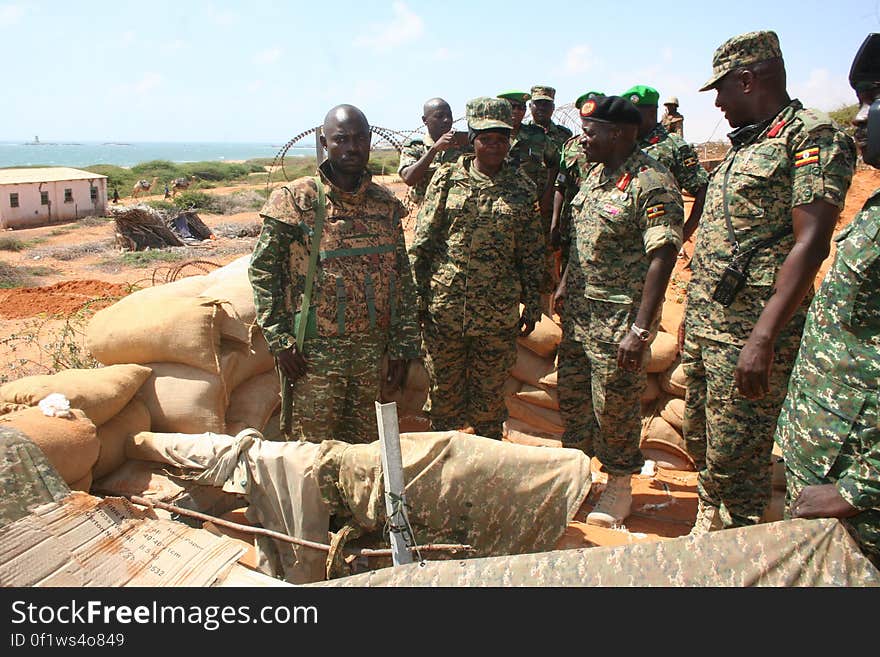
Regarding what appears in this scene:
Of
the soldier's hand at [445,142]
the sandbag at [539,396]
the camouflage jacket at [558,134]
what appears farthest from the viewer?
the camouflage jacket at [558,134]

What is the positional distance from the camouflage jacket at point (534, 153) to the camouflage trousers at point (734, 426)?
192 cm

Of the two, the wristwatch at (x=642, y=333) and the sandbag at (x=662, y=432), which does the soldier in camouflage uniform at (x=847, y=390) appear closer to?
the wristwatch at (x=642, y=333)

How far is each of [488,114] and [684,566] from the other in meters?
2.45

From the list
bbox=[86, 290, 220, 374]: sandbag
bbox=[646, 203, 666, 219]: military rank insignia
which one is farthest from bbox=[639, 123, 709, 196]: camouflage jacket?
bbox=[86, 290, 220, 374]: sandbag

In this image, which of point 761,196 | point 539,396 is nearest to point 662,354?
point 539,396

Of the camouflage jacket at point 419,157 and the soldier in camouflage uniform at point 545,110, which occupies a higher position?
the soldier in camouflage uniform at point 545,110

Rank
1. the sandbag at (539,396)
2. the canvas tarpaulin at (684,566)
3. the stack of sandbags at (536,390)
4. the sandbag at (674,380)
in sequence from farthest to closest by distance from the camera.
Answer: the sandbag at (539,396) < the stack of sandbags at (536,390) < the sandbag at (674,380) < the canvas tarpaulin at (684,566)

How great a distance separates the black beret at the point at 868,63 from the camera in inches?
80.7

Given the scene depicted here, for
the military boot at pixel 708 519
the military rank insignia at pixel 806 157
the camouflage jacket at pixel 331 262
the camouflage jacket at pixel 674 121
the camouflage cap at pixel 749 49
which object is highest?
the camouflage jacket at pixel 674 121

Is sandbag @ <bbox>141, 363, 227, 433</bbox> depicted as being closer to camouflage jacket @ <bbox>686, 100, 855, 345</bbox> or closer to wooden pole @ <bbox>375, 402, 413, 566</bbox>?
wooden pole @ <bbox>375, 402, 413, 566</bbox>

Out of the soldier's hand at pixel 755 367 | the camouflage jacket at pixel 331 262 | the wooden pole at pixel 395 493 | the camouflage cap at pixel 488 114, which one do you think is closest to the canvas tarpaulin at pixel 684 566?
the wooden pole at pixel 395 493

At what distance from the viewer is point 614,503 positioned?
11.8 feet

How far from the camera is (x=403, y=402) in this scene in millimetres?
4535

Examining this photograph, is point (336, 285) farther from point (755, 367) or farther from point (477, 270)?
point (755, 367)
